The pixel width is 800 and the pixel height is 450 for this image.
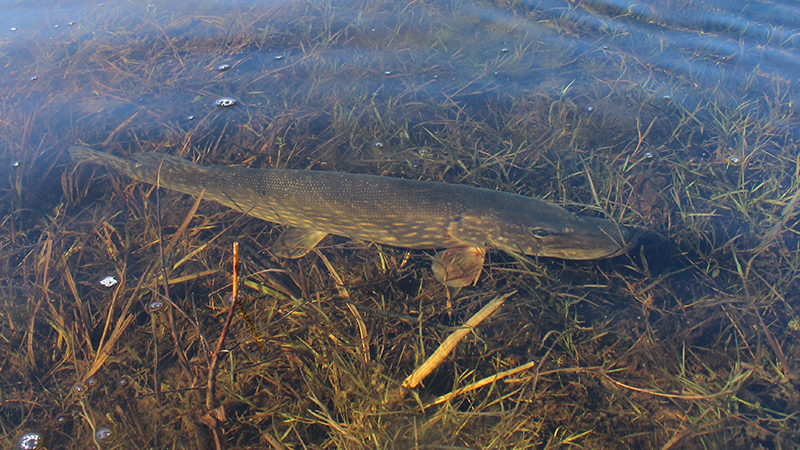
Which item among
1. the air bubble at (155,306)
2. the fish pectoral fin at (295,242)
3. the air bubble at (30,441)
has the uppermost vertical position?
the fish pectoral fin at (295,242)

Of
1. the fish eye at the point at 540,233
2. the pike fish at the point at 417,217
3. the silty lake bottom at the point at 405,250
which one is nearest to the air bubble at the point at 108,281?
the silty lake bottom at the point at 405,250

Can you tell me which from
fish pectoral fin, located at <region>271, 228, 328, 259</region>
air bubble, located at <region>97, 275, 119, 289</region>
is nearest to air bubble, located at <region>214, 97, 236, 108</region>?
fish pectoral fin, located at <region>271, 228, 328, 259</region>

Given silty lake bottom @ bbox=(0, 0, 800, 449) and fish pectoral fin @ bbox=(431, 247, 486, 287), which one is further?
fish pectoral fin @ bbox=(431, 247, 486, 287)

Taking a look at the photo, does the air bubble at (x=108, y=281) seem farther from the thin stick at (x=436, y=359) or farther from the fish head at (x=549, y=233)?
the fish head at (x=549, y=233)

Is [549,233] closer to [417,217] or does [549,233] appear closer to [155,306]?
[417,217]

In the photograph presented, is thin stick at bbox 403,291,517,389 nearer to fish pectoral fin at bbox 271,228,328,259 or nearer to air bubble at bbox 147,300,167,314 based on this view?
fish pectoral fin at bbox 271,228,328,259

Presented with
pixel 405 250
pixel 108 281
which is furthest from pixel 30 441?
pixel 405 250

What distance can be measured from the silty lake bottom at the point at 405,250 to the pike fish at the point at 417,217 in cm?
13

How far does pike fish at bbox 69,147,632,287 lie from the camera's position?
2682 mm

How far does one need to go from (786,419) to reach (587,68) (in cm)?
342

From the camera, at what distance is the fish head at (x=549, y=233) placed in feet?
8.59

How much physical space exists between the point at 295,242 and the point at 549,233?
1.73m

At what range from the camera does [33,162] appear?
11.5ft

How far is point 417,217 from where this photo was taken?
9.15 feet
